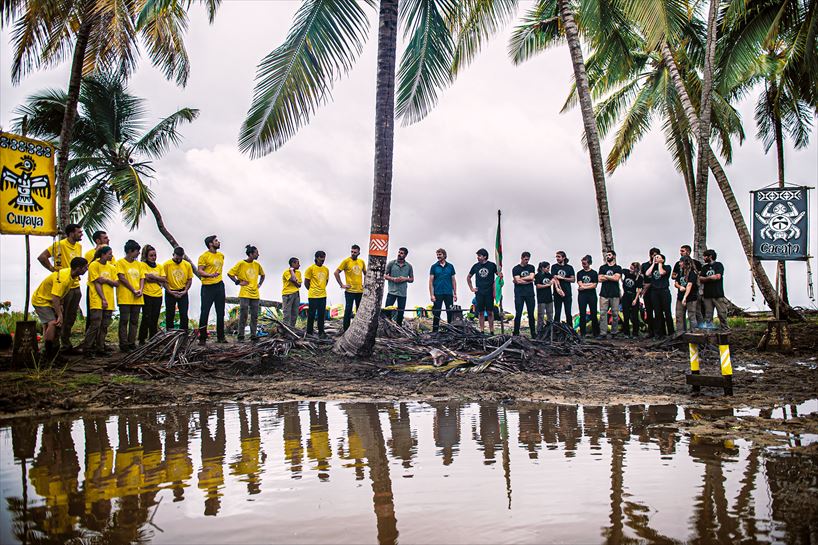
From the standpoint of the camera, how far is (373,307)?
35.6 ft

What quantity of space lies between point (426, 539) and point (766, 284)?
16.6 metres

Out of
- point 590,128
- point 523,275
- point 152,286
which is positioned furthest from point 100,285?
point 590,128

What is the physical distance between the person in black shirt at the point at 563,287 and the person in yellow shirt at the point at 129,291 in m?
8.89

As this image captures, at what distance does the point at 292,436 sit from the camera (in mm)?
5699

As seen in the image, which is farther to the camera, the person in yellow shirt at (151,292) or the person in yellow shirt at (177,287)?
A: the person in yellow shirt at (177,287)

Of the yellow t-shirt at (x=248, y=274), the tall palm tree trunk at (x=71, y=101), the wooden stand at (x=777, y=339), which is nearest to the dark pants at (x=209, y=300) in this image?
the yellow t-shirt at (x=248, y=274)

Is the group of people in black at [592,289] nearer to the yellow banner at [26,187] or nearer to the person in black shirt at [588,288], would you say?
the person in black shirt at [588,288]

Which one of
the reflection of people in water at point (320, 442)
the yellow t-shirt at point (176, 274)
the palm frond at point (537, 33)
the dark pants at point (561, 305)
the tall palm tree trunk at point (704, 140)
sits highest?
the palm frond at point (537, 33)

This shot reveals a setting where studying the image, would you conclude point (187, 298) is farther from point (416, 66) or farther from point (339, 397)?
point (416, 66)

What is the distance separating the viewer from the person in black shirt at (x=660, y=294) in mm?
14117

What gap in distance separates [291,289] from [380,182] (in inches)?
160

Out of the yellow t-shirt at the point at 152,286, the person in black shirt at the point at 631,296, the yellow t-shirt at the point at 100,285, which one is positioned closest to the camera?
the yellow t-shirt at the point at 100,285

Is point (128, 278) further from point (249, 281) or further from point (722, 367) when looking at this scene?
point (722, 367)

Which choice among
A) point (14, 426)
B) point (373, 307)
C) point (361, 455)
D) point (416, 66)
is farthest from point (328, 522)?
point (416, 66)
